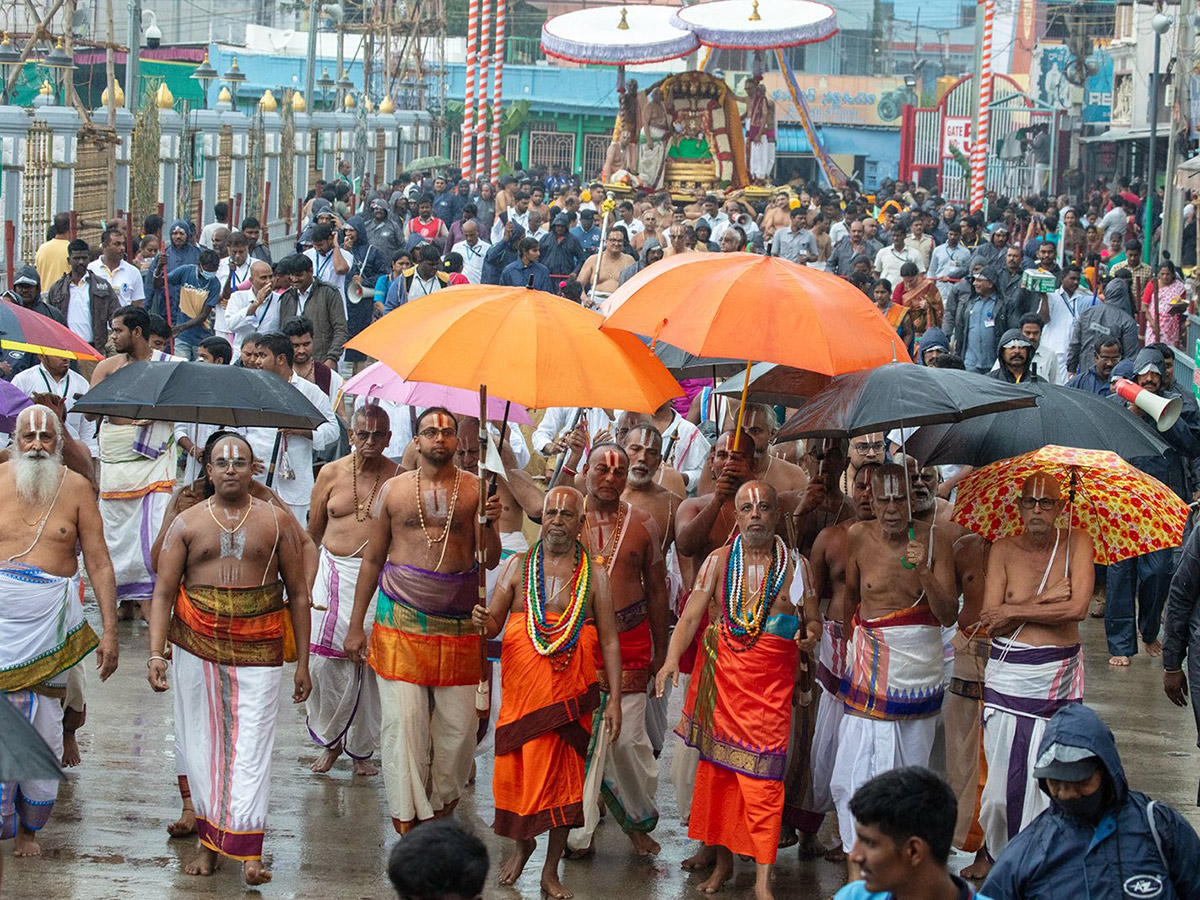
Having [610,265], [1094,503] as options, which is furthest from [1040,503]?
[610,265]

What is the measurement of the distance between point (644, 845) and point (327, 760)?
155cm

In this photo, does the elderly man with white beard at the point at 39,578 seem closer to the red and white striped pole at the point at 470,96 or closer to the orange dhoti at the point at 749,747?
the orange dhoti at the point at 749,747

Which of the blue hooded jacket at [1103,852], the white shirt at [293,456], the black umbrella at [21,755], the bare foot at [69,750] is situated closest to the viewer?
the black umbrella at [21,755]

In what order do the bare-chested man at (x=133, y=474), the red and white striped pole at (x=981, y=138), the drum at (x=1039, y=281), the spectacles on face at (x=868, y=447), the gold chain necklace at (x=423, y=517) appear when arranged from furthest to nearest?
the red and white striped pole at (x=981, y=138)
the drum at (x=1039, y=281)
the bare-chested man at (x=133, y=474)
the spectacles on face at (x=868, y=447)
the gold chain necklace at (x=423, y=517)

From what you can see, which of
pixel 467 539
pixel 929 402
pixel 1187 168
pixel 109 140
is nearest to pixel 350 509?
pixel 467 539

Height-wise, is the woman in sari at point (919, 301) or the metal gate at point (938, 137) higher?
the metal gate at point (938, 137)

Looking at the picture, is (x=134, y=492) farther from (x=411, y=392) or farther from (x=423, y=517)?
(x=423, y=517)

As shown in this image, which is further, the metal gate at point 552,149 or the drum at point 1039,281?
the metal gate at point 552,149

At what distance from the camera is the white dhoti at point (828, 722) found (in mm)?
6906

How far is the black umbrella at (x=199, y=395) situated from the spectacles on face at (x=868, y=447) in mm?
2148

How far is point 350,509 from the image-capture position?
25.6ft

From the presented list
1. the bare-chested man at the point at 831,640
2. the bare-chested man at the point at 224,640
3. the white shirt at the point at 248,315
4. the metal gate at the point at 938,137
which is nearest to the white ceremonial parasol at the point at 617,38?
the metal gate at the point at 938,137

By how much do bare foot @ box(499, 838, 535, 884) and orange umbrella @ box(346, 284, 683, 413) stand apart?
1572 millimetres

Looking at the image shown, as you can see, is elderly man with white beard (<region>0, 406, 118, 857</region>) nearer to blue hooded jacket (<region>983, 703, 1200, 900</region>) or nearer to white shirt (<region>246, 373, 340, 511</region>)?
white shirt (<region>246, 373, 340, 511</region>)
